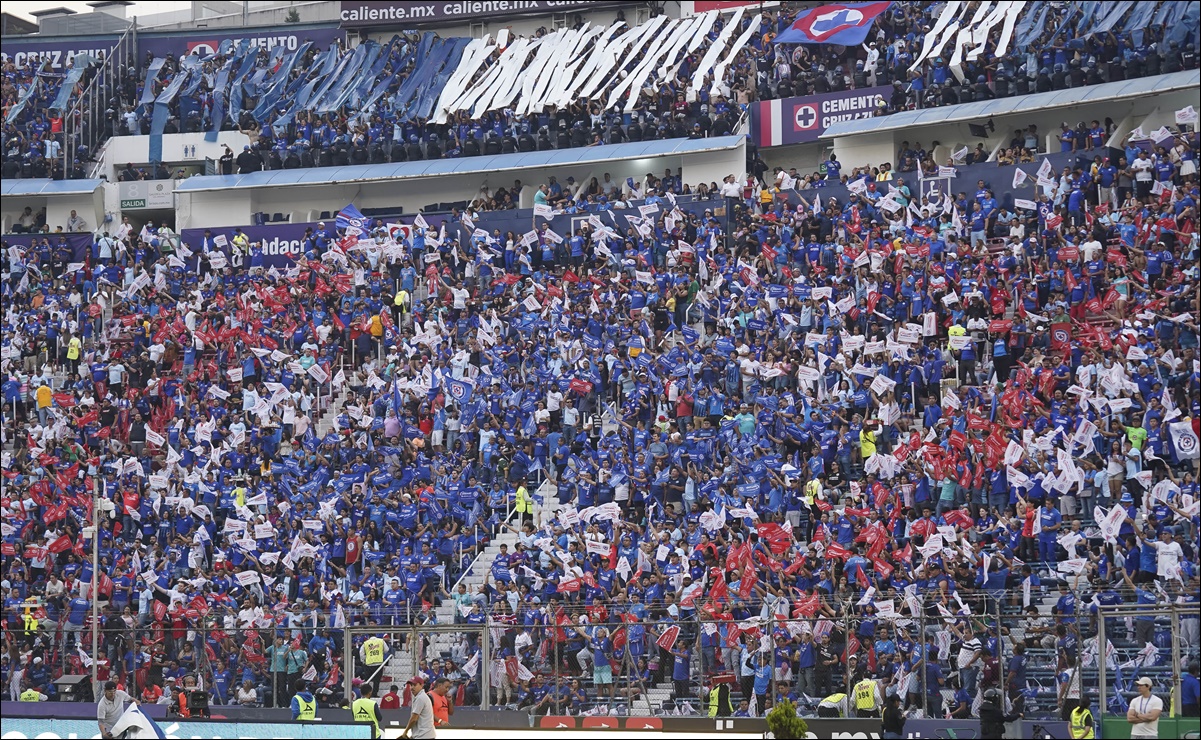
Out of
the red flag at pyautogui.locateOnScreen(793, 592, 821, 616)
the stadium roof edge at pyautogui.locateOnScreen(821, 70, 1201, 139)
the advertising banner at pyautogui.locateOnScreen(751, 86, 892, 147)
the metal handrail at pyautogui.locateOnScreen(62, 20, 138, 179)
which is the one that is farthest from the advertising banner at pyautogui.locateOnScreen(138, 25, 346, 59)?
the red flag at pyautogui.locateOnScreen(793, 592, 821, 616)

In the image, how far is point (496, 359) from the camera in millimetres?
37375

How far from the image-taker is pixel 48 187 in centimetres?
5231

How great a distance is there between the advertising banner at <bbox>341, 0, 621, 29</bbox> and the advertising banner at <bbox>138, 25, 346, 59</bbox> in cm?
87

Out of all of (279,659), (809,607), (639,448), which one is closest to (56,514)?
(279,659)

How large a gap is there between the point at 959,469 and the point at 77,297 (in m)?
25.1

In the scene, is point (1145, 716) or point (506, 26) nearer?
point (1145, 716)

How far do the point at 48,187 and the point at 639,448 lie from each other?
26.5 meters

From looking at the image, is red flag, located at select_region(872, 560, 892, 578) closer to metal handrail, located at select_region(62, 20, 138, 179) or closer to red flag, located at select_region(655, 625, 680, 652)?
red flag, located at select_region(655, 625, 680, 652)

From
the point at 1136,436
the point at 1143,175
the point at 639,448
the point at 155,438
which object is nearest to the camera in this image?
the point at 1136,436

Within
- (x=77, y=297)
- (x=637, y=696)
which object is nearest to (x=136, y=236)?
(x=77, y=297)

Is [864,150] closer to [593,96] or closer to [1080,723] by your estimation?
[593,96]

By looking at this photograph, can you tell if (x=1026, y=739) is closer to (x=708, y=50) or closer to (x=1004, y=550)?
(x=1004, y=550)

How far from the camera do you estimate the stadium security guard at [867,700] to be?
23.5 m

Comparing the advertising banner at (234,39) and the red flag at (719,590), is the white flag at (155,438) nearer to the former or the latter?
the red flag at (719,590)
